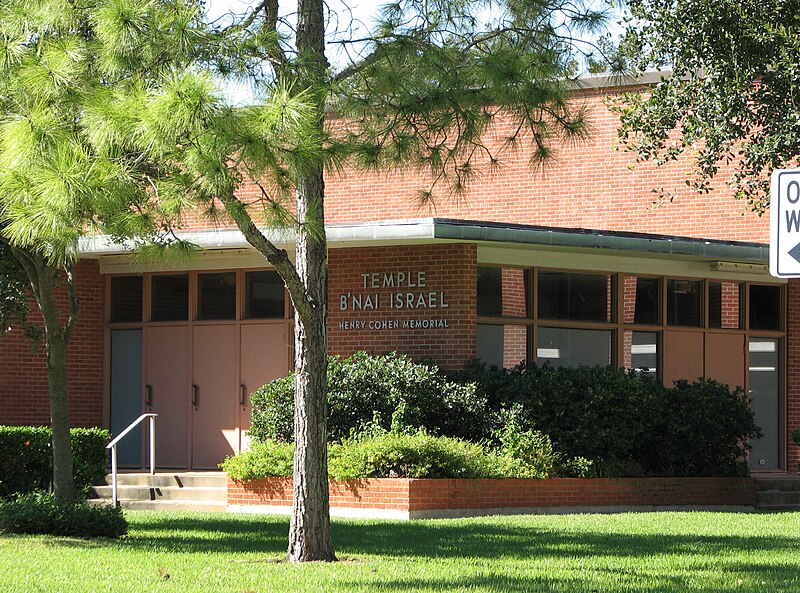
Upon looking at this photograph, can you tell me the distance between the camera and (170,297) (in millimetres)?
20047

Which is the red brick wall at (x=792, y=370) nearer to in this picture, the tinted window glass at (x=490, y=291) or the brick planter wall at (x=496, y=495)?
the brick planter wall at (x=496, y=495)

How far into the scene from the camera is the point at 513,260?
18.2 meters

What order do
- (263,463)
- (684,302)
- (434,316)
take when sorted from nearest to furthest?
(263,463) → (434,316) → (684,302)

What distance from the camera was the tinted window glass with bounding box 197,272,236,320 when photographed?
19.6m

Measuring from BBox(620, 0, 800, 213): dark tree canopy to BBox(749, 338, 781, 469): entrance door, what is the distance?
440 centimetres

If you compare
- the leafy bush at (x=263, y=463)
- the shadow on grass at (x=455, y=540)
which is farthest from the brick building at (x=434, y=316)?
the shadow on grass at (x=455, y=540)

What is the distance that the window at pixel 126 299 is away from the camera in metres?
20.2

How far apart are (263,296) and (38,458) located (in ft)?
13.4

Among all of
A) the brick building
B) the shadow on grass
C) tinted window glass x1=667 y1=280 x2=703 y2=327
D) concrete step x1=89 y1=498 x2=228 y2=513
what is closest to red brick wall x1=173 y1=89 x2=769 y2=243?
the brick building

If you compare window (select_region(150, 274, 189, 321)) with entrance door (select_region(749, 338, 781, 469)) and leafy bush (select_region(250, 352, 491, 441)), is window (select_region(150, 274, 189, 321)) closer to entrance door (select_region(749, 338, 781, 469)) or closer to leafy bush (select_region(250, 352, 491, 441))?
leafy bush (select_region(250, 352, 491, 441))

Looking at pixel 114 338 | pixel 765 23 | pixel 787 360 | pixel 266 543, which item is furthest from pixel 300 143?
pixel 787 360

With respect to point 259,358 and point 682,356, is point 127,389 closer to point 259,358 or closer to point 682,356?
point 259,358

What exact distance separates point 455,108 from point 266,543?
4.50m

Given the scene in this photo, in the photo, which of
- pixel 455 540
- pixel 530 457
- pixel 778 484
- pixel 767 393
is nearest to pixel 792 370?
pixel 767 393
